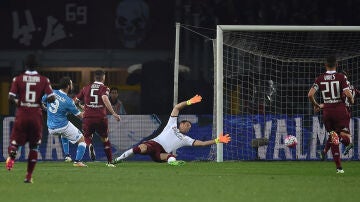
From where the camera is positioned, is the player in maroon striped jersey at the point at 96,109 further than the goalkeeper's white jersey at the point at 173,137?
No

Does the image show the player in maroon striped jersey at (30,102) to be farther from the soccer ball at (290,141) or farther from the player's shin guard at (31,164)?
the soccer ball at (290,141)

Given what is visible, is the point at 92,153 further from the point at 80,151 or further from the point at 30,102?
the point at 30,102

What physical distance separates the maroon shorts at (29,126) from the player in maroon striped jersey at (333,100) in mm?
4699

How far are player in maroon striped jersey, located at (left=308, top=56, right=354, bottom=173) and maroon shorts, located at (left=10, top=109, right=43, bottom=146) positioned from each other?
4699 mm

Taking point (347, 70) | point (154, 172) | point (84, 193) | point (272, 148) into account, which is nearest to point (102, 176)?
point (154, 172)

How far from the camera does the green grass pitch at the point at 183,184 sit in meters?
12.0

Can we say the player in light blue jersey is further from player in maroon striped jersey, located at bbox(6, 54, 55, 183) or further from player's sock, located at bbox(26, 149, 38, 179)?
player's sock, located at bbox(26, 149, 38, 179)

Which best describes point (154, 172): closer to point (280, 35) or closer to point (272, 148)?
point (272, 148)

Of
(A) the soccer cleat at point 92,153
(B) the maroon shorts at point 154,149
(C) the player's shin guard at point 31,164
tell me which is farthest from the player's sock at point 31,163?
(A) the soccer cleat at point 92,153

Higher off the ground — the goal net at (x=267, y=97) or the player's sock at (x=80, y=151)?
the goal net at (x=267, y=97)

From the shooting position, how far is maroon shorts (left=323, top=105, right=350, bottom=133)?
55.9ft

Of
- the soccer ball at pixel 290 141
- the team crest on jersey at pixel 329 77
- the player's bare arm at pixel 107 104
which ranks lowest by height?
the soccer ball at pixel 290 141

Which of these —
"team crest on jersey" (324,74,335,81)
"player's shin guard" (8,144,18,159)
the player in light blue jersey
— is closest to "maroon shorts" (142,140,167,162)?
the player in light blue jersey

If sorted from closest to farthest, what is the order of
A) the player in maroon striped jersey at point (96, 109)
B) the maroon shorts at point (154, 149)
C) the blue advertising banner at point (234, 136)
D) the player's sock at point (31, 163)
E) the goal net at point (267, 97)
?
the player's sock at point (31, 163) → the player in maroon striped jersey at point (96, 109) → the maroon shorts at point (154, 149) → the goal net at point (267, 97) → the blue advertising banner at point (234, 136)
